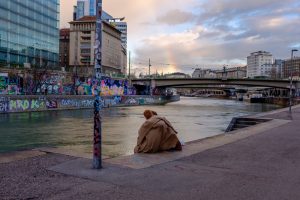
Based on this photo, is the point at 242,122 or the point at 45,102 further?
the point at 45,102

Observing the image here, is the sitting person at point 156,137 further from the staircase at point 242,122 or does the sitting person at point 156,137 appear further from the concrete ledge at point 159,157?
the staircase at point 242,122

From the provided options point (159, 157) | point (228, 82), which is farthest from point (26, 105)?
point (228, 82)

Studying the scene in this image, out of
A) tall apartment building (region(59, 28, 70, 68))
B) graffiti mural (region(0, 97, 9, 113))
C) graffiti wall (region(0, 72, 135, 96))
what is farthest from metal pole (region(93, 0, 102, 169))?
tall apartment building (region(59, 28, 70, 68))

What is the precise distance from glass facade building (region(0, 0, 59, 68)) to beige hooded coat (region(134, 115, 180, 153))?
80604 millimetres

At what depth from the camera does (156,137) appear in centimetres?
1321

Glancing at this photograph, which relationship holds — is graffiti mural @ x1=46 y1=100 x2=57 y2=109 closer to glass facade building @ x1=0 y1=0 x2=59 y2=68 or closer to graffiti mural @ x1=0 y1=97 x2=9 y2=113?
graffiti mural @ x1=0 y1=97 x2=9 y2=113

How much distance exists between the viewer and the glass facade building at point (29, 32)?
3979 inches

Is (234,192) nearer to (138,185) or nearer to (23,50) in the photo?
(138,185)

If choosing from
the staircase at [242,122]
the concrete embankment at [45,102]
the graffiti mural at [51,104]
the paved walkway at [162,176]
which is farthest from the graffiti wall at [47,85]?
the paved walkway at [162,176]

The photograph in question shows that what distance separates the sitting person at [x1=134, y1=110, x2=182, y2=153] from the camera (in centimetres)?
1307

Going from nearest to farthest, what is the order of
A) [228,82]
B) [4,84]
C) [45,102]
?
[45,102] < [4,84] < [228,82]

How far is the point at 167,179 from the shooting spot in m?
9.26

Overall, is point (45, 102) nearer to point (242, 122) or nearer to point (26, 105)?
point (26, 105)

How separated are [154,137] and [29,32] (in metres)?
108
